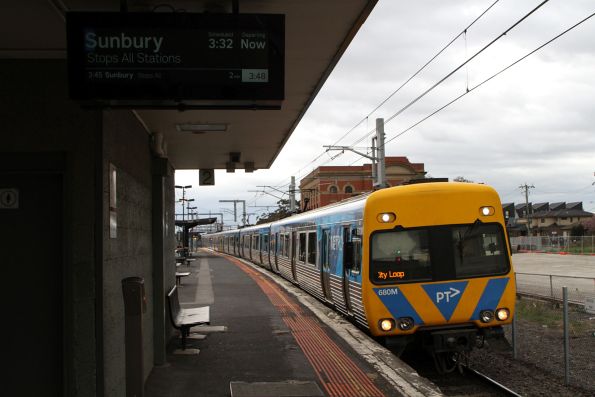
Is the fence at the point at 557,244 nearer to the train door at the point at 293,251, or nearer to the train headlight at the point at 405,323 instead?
the train door at the point at 293,251

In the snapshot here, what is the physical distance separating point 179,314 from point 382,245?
3315mm

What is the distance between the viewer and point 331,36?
4.88 metres

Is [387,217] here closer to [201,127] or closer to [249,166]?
[201,127]

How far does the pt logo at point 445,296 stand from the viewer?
8258 millimetres

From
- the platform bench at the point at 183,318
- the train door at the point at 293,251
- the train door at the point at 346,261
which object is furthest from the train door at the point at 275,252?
the platform bench at the point at 183,318

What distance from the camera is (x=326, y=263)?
12.8 m

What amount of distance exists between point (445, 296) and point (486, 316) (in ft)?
2.11

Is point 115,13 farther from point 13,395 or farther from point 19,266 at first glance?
point 13,395

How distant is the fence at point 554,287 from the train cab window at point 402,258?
851 centimetres

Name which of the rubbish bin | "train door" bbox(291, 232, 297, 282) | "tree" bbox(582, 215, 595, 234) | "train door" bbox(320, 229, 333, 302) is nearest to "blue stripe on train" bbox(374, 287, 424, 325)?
"train door" bbox(320, 229, 333, 302)

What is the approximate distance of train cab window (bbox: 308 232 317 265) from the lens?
14.9 m

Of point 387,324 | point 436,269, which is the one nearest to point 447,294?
point 436,269

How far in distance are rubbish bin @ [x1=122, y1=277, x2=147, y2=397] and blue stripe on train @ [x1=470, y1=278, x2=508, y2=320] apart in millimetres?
5516

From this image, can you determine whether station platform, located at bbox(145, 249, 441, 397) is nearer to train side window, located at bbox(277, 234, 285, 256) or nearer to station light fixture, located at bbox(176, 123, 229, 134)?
station light fixture, located at bbox(176, 123, 229, 134)
